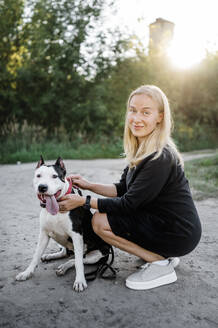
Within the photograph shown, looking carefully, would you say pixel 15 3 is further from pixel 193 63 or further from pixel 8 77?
pixel 193 63

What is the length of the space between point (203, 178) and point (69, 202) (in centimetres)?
524

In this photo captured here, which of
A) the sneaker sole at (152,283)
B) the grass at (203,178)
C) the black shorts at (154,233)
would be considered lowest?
the grass at (203,178)

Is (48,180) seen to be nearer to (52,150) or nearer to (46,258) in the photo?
(46,258)

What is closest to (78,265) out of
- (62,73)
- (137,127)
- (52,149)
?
(137,127)

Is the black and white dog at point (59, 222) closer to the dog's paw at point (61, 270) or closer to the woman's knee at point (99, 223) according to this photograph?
the dog's paw at point (61, 270)

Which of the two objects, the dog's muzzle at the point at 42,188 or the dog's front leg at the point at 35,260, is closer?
the dog's muzzle at the point at 42,188

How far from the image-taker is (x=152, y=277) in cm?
258

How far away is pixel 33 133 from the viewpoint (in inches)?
451

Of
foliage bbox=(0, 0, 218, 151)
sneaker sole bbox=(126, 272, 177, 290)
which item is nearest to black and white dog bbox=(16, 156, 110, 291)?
sneaker sole bbox=(126, 272, 177, 290)

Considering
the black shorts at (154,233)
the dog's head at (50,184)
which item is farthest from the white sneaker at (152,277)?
the dog's head at (50,184)

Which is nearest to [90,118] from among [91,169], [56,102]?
[56,102]

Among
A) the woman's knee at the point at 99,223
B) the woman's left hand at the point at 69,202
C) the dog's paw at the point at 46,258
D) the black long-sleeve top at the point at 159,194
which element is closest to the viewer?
the black long-sleeve top at the point at 159,194

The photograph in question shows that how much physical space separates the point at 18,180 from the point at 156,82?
31.6 ft

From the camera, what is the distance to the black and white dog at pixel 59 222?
2529mm
